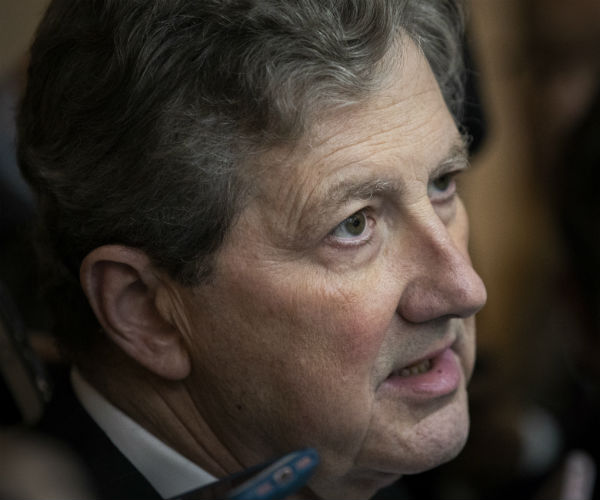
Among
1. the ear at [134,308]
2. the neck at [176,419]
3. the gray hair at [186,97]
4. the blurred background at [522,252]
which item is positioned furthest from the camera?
the blurred background at [522,252]

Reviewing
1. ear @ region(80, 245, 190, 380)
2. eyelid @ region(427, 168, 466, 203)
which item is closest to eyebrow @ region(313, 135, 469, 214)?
eyelid @ region(427, 168, 466, 203)

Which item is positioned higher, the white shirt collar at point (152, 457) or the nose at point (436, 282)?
the nose at point (436, 282)

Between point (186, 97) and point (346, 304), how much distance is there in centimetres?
39

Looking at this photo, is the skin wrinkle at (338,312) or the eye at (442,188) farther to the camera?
the eye at (442,188)

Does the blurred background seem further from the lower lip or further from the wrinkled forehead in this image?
the wrinkled forehead

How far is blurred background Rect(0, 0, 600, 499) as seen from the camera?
2.15 meters

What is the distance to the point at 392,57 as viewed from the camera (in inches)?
57.0

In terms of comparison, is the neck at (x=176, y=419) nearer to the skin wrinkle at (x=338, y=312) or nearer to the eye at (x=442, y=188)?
the skin wrinkle at (x=338, y=312)

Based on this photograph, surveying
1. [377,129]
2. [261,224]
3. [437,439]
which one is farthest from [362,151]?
[437,439]

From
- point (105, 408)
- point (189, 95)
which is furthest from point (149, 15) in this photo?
point (105, 408)

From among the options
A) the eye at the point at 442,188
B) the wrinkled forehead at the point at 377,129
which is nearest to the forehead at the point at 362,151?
the wrinkled forehead at the point at 377,129

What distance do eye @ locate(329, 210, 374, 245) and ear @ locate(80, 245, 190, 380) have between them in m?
0.29

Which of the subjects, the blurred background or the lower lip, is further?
the blurred background

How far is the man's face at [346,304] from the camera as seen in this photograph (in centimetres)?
138
